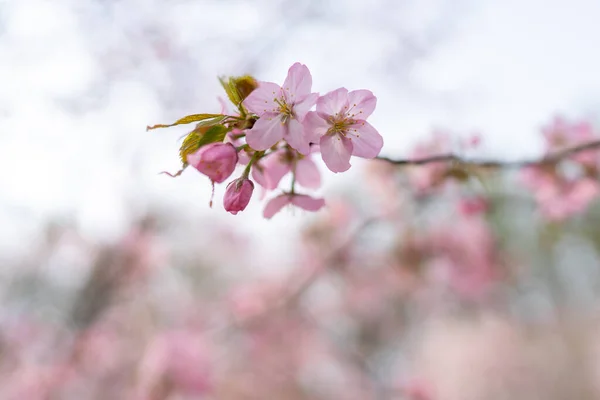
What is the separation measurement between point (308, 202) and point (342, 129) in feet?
0.47

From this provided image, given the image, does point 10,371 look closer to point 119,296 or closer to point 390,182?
point 119,296

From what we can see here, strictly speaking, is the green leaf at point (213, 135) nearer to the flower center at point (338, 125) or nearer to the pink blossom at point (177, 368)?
the flower center at point (338, 125)

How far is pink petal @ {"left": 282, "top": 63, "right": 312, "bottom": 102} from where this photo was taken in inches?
18.2

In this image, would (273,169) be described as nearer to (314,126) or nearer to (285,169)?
(285,169)

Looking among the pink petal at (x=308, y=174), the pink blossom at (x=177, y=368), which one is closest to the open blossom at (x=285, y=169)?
the pink petal at (x=308, y=174)

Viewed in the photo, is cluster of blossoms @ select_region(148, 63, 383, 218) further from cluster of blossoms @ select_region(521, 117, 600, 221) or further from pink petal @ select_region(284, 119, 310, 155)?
cluster of blossoms @ select_region(521, 117, 600, 221)

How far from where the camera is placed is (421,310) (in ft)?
16.7

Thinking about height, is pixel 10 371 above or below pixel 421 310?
below

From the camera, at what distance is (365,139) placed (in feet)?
1.56

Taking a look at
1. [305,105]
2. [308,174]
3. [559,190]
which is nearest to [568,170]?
[559,190]

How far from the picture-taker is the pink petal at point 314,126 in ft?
1.51

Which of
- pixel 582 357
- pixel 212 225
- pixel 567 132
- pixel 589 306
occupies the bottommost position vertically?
pixel 567 132

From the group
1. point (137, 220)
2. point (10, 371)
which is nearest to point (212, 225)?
point (137, 220)

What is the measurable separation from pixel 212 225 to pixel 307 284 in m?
2.26
